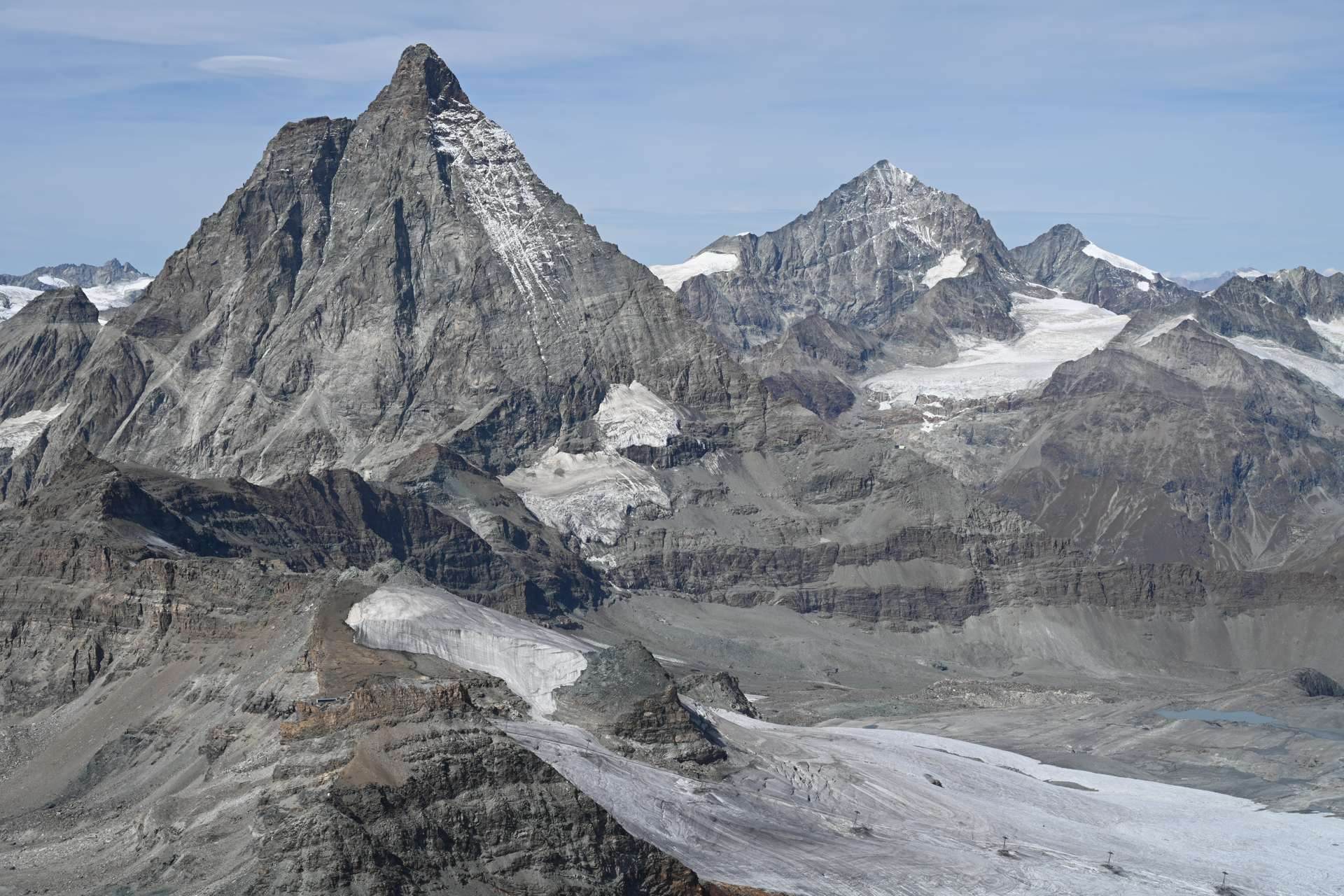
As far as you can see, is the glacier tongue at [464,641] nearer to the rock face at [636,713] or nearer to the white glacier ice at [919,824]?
the rock face at [636,713]

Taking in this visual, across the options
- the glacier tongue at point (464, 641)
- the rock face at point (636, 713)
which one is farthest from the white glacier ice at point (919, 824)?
the glacier tongue at point (464, 641)

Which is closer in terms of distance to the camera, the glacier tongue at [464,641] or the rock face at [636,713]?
the rock face at [636,713]

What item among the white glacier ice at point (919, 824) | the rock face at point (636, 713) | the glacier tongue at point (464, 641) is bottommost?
the white glacier ice at point (919, 824)

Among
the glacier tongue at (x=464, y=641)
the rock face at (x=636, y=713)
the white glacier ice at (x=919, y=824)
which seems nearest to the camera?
the white glacier ice at (x=919, y=824)

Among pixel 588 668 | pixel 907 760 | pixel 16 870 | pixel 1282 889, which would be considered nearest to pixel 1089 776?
pixel 907 760

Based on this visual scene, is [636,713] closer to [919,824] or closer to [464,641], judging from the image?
[464,641]

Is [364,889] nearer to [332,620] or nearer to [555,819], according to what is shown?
[555,819]

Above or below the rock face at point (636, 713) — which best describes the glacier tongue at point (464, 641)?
above
